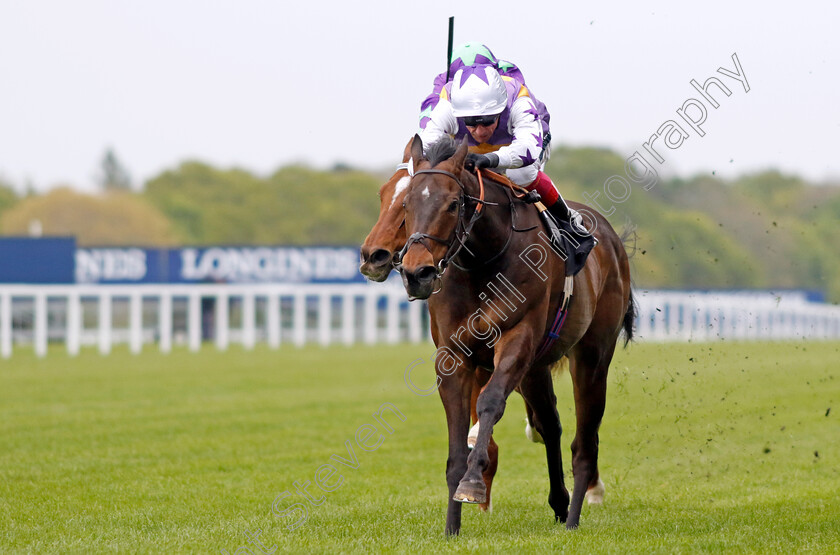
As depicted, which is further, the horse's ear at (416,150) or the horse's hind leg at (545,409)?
the horse's hind leg at (545,409)

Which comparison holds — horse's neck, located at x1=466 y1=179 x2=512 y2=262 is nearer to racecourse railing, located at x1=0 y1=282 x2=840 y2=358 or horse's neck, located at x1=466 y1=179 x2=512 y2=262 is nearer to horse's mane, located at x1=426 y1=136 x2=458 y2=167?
horse's mane, located at x1=426 y1=136 x2=458 y2=167

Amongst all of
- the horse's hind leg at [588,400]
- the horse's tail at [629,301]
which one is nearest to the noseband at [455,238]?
the horse's hind leg at [588,400]

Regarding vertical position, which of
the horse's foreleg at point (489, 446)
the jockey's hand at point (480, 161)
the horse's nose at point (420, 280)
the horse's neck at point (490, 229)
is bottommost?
A: the horse's foreleg at point (489, 446)

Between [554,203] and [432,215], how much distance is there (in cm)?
141

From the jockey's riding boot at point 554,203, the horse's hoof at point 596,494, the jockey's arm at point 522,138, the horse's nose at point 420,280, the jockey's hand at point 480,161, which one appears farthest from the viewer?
the horse's hoof at point 596,494

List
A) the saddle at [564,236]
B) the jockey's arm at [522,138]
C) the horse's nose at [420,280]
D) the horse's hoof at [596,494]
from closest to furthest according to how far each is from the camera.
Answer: the horse's nose at [420,280] < the jockey's arm at [522,138] < the saddle at [564,236] < the horse's hoof at [596,494]

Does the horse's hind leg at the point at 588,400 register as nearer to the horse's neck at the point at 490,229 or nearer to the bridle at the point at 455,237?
the horse's neck at the point at 490,229

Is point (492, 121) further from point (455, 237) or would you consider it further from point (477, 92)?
point (455, 237)

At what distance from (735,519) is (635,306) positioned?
6.33ft

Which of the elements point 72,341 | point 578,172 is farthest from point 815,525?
point 578,172

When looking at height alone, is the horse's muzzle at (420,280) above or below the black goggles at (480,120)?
below

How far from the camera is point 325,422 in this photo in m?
12.7

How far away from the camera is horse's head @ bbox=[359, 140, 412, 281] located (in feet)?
17.5

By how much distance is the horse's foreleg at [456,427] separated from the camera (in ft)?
18.7
